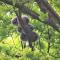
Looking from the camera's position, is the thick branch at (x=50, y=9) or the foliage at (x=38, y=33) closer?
the thick branch at (x=50, y=9)

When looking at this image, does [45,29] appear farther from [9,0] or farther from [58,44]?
[9,0]

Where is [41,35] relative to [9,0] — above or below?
below

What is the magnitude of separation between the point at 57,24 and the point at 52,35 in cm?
62

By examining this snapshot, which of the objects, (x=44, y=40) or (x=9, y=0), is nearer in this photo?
(x=9, y=0)

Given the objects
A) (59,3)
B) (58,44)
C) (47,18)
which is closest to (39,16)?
(47,18)

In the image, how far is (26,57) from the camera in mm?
2213

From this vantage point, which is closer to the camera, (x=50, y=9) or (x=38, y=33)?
(x=50, y=9)

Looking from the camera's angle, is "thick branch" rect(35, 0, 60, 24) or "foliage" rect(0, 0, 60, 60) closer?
"thick branch" rect(35, 0, 60, 24)

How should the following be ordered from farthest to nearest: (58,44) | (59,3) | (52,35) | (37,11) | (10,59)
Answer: (52,35) → (58,44) → (37,11) → (59,3) → (10,59)

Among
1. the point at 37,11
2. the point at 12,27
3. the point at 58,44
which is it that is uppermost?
the point at 37,11

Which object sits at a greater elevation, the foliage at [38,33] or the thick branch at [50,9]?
the thick branch at [50,9]

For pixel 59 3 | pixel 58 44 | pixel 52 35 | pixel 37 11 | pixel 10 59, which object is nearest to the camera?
pixel 10 59

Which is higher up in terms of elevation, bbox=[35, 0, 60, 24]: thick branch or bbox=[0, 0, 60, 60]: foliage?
bbox=[35, 0, 60, 24]: thick branch

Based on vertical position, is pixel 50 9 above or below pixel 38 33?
above
